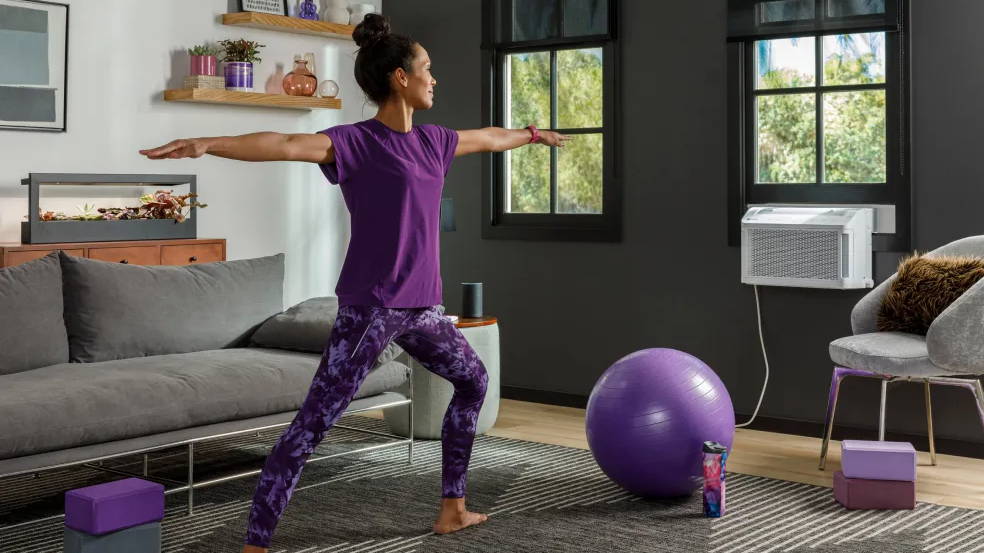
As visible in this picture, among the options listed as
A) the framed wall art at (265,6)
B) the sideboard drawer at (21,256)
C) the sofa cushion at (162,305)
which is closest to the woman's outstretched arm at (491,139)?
the sofa cushion at (162,305)

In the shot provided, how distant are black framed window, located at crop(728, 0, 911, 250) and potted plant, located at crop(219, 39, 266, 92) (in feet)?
7.17

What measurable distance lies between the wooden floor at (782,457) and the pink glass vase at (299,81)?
183 cm

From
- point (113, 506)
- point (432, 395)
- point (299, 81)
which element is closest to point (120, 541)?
point (113, 506)

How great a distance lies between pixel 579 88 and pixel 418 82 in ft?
8.76

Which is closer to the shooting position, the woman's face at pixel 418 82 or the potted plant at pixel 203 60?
the woman's face at pixel 418 82

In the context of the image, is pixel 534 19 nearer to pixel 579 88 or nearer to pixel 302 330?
pixel 579 88

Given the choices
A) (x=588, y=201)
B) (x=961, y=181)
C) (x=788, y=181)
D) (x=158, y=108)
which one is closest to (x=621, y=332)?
(x=588, y=201)

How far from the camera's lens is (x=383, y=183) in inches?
117

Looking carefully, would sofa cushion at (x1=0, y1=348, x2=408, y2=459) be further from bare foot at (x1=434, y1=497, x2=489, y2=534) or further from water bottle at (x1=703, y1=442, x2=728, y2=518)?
water bottle at (x1=703, y1=442, x2=728, y2=518)

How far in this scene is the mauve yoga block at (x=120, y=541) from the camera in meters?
2.93

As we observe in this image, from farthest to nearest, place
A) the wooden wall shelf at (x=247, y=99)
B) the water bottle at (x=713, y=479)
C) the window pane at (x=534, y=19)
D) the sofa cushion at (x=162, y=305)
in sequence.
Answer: the window pane at (x=534, y=19) < the wooden wall shelf at (x=247, y=99) < the sofa cushion at (x=162, y=305) < the water bottle at (x=713, y=479)

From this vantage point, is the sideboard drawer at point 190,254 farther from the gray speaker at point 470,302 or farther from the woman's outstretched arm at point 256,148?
the woman's outstretched arm at point 256,148

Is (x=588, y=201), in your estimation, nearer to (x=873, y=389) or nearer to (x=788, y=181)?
(x=788, y=181)

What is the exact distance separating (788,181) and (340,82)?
241 centimetres
